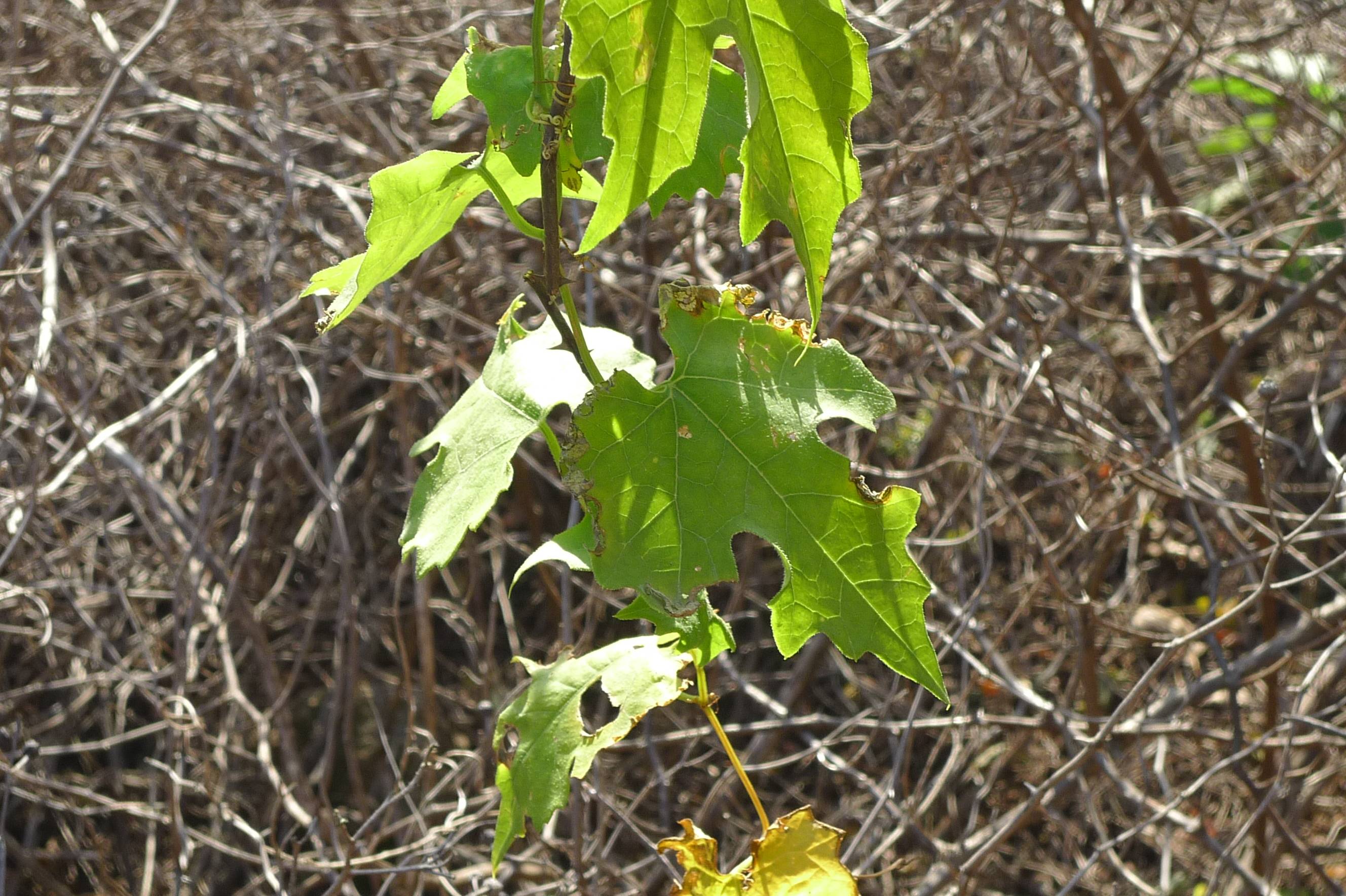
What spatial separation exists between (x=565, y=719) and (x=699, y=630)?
0.13 meters

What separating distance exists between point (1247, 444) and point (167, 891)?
8.04 feet

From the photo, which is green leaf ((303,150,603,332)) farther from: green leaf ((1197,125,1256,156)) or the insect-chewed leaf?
green leaf ((1197,125,1256,156))

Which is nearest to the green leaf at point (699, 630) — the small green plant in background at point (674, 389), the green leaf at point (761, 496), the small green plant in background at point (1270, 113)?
the small green plant in background at point (674, 389)

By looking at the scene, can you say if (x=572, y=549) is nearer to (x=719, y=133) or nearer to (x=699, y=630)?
(x=699, y=630)

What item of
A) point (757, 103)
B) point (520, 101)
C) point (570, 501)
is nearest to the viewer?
point (757, 103)

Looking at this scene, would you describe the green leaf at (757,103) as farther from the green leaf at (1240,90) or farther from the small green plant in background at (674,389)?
the green leaf at (1240,90)

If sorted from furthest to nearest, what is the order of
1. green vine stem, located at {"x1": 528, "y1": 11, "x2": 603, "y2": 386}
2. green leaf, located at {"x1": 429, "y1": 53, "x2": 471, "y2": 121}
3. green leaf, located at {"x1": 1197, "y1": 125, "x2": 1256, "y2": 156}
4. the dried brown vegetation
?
green leaf, located at {"x1": 1197, "y1": 125, "x2": 1256, "y2": 156} < the dried brown vegetation < green leaf, located at {"x1": 429, "y1": 53, "x2": 471, "y2": 121} < green vine stem, located at {"x1": 528, "y1": 11, "x2": 603, "y2": 386}

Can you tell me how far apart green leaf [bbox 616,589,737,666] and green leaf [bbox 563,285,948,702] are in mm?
104

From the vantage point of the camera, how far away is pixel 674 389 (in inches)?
30.7

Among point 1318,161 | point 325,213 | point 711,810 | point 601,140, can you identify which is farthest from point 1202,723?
point 325,213

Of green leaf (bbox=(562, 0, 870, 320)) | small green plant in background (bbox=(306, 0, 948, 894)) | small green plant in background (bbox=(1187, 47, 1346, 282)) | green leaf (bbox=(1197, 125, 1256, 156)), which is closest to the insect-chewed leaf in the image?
small green plant in background (bbox=(306, 0, 948, 894))

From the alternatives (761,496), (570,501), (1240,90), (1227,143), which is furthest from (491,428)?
(1227,143)

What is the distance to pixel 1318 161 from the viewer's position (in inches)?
108

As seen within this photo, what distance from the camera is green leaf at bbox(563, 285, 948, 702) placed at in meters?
0.71
